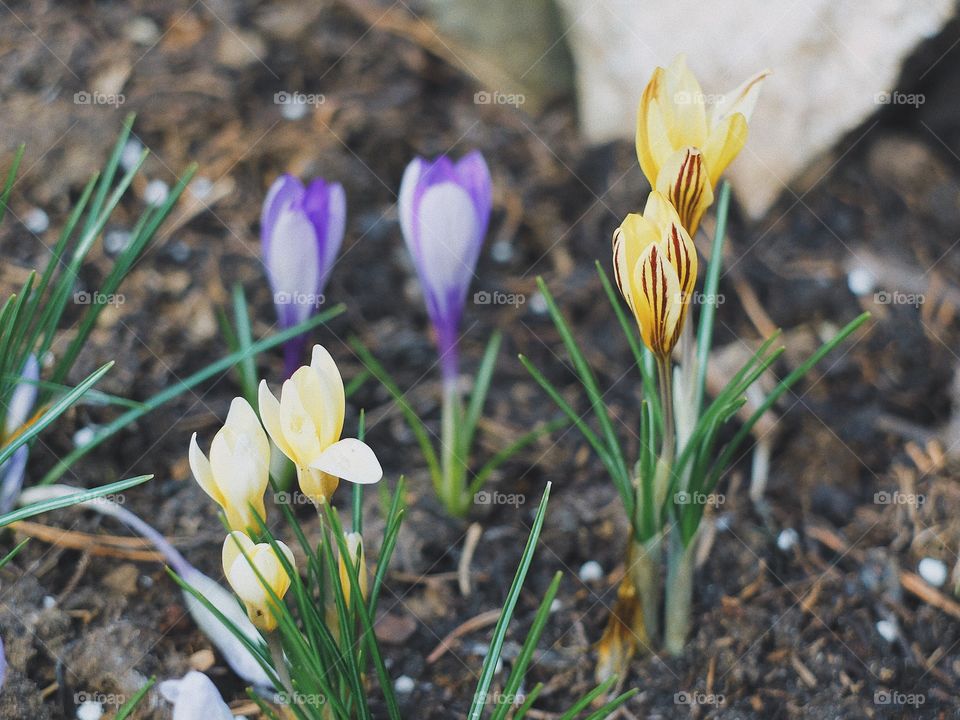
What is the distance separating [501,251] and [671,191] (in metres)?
Result: 1.03

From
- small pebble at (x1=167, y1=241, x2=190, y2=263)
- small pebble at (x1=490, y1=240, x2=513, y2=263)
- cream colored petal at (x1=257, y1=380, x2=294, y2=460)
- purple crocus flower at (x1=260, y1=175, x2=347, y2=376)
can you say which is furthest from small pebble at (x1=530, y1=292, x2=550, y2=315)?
cream colored petal at (x1=257, y1=380, x2=294, y2=460)

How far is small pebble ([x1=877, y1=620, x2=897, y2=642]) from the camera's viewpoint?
58.8 inches

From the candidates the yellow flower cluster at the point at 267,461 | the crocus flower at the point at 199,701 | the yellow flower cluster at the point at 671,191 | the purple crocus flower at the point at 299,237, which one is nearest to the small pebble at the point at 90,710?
the crocus flower at the point at 199,701

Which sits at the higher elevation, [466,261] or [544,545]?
[466,261]

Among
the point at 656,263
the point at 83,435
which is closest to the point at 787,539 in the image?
the point at 656,263

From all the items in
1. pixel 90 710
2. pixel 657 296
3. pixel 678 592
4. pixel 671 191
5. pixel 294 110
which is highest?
pixel 294 110

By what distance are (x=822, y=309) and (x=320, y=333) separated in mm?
1015

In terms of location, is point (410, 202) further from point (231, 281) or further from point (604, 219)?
point (604, 219)

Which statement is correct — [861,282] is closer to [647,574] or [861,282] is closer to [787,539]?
[787,539]

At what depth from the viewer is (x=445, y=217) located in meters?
1.45

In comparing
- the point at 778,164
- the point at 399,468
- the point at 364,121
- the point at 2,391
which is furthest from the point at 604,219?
the point at 2,391

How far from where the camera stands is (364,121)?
7.28 feet

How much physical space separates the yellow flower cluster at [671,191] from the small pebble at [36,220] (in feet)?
4.35

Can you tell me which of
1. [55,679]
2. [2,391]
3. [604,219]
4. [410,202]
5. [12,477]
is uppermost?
[604,219]
